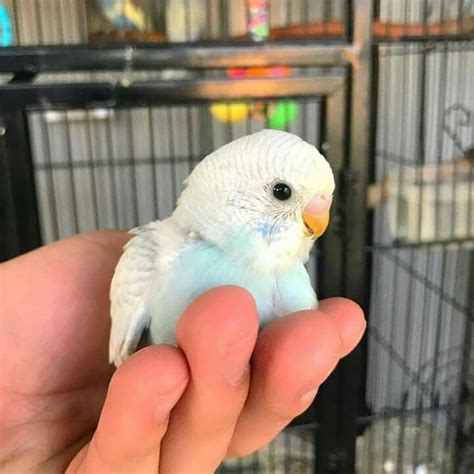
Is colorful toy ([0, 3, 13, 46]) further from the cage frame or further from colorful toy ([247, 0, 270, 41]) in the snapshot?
colorful toy ([247, 0, 270, 41])

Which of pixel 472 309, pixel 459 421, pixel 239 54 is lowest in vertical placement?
pixel 459 421

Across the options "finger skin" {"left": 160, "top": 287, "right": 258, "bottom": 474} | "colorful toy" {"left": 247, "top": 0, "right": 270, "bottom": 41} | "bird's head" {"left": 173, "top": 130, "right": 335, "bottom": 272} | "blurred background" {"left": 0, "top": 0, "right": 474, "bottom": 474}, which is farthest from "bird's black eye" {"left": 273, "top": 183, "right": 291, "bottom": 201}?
"colorful toy" {"left": 247, "top": 0, "right": 270, "bottom": 41}

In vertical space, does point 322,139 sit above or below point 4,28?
below

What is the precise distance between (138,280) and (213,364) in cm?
15

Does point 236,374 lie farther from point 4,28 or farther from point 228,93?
point 4,28

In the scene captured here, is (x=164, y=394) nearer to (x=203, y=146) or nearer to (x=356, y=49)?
(x=356, y=49)

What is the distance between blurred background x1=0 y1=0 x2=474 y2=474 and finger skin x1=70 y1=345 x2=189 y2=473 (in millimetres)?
384

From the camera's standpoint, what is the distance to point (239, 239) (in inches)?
16.7

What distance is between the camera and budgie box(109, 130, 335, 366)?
408 mm

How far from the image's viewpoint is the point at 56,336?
587 millimetres

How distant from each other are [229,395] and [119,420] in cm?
6

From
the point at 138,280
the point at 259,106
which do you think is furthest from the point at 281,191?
the point at 259,106

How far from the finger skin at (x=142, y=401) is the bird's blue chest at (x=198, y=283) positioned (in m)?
0.08

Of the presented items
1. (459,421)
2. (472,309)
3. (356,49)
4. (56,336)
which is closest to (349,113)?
(356,49)
